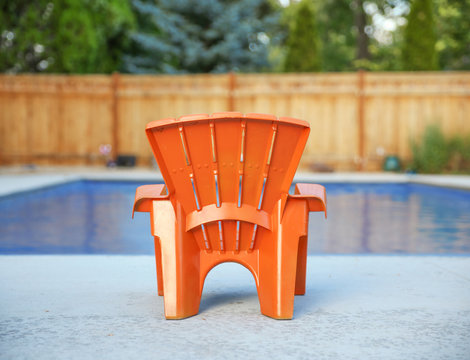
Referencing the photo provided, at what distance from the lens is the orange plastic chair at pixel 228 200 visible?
9.41 ft

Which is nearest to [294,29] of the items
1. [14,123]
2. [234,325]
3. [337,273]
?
[14,123]

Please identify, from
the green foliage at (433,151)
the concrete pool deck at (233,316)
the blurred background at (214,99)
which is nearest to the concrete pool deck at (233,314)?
the concrete pool deck at (233,316)

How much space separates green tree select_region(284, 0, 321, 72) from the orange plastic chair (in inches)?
542

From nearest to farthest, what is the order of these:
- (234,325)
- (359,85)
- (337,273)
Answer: (234,325) < (337,273) < (359,85)

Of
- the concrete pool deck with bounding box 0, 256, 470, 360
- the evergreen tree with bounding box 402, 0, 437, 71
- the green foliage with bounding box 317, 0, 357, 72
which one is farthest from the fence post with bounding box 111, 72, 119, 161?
the green foliage with bounding box 317, 0, 357, 72

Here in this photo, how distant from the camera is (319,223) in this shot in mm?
7469

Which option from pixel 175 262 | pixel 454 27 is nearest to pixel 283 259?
pixel 175 262

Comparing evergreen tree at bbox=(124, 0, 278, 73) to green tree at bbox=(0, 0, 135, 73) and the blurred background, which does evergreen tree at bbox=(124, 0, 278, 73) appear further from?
green tree at bbox=(0, 0, 135, 73)

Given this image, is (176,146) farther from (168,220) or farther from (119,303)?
(119,303)

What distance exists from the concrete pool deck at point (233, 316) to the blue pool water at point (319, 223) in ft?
5.71

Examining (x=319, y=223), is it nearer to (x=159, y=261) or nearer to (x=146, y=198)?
(x=159, y=261)

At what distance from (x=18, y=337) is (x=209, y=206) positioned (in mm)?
991

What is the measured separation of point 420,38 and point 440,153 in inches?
133

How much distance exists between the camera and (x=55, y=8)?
16562 millimetres
